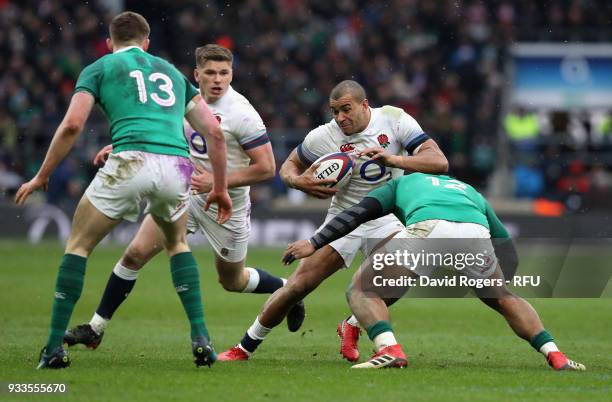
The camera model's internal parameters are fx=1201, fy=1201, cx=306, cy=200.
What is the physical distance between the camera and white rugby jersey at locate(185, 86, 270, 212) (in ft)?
30.5

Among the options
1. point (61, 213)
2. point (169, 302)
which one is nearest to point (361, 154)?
point (169, 302)

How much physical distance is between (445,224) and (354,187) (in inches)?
58.6

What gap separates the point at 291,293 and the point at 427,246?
1.25 meters

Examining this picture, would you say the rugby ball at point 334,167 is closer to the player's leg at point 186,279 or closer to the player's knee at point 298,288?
the player's knee at point 298,288

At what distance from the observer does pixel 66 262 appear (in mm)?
7457

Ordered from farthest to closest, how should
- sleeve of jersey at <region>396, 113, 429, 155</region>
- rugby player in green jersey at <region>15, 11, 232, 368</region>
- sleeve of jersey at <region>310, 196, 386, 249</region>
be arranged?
sleeve of jersey at <region>396, 113, 429, 155</region> → sleeve of jersey at <region>310, 196, 386, 249</region> → rugby player in green jersey at <region>15, 11, 232, 368</region>

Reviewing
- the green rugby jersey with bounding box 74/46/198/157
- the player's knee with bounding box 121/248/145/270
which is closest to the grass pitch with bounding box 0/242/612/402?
the player's knee with bounding box 121/248/145/270

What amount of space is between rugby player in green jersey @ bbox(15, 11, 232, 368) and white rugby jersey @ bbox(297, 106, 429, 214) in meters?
1.68

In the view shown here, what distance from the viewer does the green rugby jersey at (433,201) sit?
803 centimetres

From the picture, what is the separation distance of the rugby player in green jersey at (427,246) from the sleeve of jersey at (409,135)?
75 cm

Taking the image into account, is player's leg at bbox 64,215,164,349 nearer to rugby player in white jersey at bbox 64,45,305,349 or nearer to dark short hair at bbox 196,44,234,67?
rugby player in white jersey at bbox 64,45,305,349

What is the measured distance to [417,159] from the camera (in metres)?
8.75

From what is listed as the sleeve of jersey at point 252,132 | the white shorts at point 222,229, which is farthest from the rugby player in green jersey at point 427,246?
the white shorts at point 222,229

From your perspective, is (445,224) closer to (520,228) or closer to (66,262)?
(66,262)
